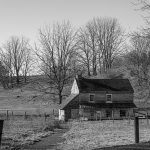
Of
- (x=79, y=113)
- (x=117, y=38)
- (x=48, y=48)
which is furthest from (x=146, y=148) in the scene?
(x=117, y=38)

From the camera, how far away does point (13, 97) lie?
7900 centimetres

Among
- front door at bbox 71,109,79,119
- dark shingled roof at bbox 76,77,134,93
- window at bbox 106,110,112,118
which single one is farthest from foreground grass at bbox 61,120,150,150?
dark shingled roof at bbox 76,77,134,93

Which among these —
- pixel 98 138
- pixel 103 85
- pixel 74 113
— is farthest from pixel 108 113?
pixel 98 138

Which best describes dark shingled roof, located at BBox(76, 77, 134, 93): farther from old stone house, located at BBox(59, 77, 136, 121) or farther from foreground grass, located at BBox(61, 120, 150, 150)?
foreground grass, located at BBox(61, 120, 150, 150)

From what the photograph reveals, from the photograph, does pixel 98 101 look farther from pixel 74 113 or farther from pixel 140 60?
pixel 140 60

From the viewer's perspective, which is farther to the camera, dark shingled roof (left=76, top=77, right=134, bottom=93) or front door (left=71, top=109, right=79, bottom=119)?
dark shingled roof (left=76, top=77, right=134, bottom=93)

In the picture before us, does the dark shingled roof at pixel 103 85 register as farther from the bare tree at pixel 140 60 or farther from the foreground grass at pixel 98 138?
the foreground grass at pixel 98 138

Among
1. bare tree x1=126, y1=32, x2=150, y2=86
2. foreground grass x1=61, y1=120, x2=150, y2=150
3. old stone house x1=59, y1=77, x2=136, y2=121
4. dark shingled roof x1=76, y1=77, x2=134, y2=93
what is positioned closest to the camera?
foreground grass x1=61, y1=120, x2=150, y2=150

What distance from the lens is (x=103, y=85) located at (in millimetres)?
58781

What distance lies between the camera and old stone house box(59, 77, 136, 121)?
55.3 metres

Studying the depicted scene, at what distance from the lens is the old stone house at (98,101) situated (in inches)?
2178

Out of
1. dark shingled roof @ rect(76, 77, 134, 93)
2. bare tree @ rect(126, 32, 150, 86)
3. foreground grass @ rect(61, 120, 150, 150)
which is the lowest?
foreground grass @ rect(61, 120, 150, 150)

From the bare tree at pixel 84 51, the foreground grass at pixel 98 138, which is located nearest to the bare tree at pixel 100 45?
the bare tree at pixel 84 51

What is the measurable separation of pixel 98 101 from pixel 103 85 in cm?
326
